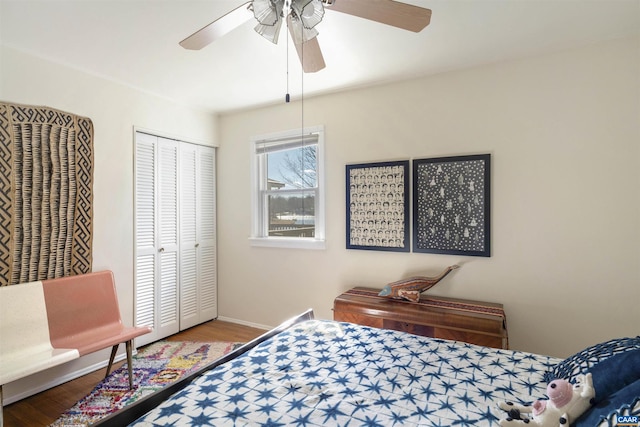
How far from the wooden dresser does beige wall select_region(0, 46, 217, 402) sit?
2.10m

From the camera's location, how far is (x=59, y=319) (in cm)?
251

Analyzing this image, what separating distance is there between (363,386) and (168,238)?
9.39 feet

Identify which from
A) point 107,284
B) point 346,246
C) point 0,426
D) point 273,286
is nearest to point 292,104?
point 346,246

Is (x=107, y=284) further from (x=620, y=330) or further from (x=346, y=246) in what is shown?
(x=620, y=330)

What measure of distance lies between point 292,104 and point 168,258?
216 centimetres

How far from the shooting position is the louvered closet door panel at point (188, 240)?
12.4 feet

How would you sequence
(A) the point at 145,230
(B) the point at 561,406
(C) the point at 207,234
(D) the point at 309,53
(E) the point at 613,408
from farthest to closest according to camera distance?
(C) the point at 207,234 → (A) the point at 145,230 → (D) the point at 309,53 → (B) the point at 561,406 → (E) the point at 613,408

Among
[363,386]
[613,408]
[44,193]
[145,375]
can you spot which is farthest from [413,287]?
[44,193]

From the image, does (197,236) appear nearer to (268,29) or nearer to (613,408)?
(268,29)

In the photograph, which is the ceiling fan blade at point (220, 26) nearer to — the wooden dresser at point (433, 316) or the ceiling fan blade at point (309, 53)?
the ceiling fan blade at point (309, 53)

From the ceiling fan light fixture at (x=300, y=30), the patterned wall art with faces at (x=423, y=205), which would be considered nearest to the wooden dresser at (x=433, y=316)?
the patterned wall art with faces at (x=423, y=205)

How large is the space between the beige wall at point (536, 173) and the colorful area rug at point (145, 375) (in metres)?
1.47

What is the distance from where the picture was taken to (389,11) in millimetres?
1601

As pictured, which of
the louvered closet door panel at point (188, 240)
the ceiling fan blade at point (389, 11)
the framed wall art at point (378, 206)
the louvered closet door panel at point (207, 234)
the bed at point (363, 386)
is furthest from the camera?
the louvered closet door panel at point (207, 234)
